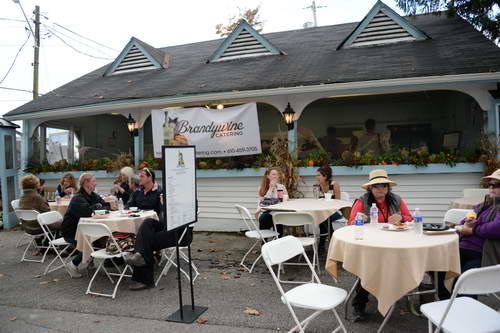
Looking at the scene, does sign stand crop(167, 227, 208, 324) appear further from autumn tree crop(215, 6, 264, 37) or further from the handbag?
autumn tree crop(215, 6, 264, 37)

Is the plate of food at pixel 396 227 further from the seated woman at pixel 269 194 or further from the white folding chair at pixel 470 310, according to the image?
the seated woman at pixel 269 194

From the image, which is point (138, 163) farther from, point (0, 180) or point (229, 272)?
point (229, 272)

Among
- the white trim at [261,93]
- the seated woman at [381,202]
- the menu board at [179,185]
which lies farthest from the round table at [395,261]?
the white trim at [261,93]

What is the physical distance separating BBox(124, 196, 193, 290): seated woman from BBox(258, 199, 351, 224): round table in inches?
60.8

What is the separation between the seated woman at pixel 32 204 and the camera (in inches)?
255

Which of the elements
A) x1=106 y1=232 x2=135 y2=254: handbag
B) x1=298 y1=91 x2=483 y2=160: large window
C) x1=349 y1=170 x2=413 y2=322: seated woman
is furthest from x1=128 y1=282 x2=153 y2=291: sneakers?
x1=298 y1=91 x2=483 y2=160: large window

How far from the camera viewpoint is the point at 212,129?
8656 mm

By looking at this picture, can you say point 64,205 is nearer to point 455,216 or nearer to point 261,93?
point 261,93

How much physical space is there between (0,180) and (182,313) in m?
8.57

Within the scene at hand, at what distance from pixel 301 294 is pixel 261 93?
5.56m

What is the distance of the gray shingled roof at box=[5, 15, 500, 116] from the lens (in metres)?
7.62

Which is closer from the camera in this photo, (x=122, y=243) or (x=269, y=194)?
(x=122, y=243)

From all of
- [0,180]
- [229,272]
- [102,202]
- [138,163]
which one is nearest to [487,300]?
[229,272]

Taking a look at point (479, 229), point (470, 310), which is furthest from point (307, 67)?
point (470, 310)
